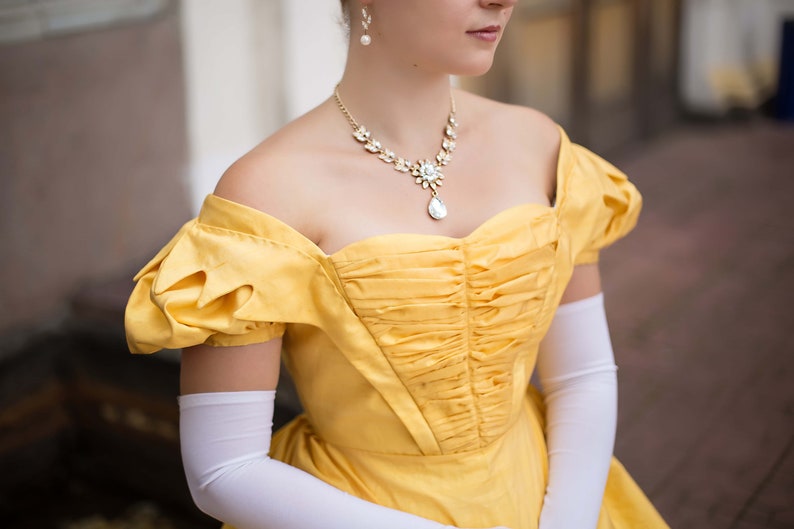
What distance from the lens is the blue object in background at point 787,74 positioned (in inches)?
224

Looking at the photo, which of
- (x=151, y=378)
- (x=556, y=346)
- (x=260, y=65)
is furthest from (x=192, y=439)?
(x=260, y=65)

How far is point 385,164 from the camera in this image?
1244mm

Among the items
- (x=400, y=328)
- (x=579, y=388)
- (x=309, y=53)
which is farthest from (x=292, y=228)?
(x=309, y=53)

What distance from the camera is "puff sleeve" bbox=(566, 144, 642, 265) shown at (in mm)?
1355

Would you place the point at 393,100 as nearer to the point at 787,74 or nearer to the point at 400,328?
the point at 400,328

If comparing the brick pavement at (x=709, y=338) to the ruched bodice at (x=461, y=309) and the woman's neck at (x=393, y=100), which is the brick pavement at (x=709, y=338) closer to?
the ruched bodice at (x=461, y=309)

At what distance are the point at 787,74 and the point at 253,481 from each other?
545cm

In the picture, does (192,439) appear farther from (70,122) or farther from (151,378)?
(70,122)

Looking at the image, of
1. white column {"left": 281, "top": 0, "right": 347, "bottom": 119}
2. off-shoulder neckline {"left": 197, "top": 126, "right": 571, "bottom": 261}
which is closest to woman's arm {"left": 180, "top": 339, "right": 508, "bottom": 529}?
off-shoulder neckline {"left": 197, "top": 126, "right": 571, "bottom": 261}

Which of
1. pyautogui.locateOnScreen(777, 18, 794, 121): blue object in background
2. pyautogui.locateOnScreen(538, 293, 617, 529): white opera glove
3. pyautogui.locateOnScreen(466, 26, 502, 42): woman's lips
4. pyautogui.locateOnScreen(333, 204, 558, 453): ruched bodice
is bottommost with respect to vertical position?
pyautogui.locateOnScreen(777, 18, 794, 121): blue object in background

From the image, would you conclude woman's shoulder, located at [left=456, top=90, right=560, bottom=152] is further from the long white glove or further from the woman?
the long white glove

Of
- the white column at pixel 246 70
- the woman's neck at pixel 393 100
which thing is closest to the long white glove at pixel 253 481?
the woman's neck at pixel 393 100

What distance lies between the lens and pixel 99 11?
2.71m

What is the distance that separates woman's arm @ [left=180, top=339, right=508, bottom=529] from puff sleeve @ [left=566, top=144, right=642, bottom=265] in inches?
18.8
